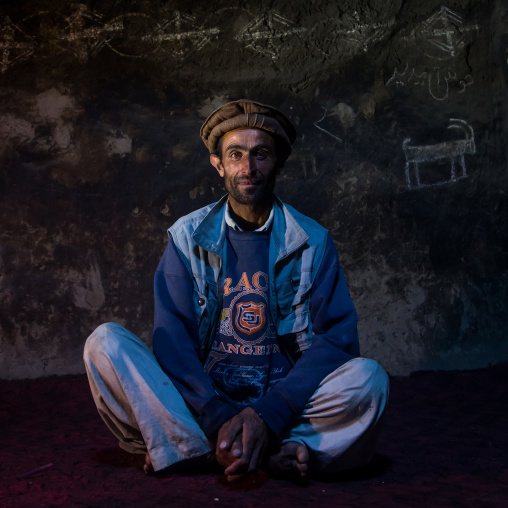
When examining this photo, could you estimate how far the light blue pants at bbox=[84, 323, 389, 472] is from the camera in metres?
2.44

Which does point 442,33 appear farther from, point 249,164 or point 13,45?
point 13,45

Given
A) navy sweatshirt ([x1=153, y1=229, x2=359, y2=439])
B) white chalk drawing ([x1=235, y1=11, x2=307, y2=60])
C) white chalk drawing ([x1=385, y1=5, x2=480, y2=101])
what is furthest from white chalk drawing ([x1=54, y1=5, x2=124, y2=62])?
navy sweatshirt ([x1=153, y1=229, x2=359, y2=439])

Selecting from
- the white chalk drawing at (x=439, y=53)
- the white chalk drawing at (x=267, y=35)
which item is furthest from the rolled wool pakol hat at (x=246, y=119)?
the white chalk drawing at (x=439, y=53)

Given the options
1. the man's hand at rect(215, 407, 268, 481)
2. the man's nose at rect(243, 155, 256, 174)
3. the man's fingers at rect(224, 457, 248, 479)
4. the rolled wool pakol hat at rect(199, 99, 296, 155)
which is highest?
the rolled wool pakol hat at rect(199, 99, 296, 155)

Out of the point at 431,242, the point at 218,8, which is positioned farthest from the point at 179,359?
the point at 218,8

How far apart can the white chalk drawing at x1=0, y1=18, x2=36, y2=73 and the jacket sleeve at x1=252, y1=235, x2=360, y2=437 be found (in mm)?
2913

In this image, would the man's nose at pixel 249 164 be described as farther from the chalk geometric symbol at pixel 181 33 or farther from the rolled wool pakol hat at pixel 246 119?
the chalk geometric symbol at pixel 181 33

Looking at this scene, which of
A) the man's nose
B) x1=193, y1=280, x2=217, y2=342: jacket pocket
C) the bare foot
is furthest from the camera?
the man's nose

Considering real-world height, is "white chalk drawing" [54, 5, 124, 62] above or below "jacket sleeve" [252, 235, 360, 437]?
above

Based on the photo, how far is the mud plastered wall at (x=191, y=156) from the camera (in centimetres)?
451

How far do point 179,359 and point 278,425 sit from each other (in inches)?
19.1

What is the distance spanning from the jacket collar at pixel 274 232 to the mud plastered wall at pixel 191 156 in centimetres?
160

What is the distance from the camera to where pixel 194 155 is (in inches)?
179

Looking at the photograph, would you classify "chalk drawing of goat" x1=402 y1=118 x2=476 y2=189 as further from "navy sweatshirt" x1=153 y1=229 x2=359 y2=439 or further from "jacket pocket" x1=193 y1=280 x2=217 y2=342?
"jacket pocket" x1=193 y1=280 x2=217 y2=342
